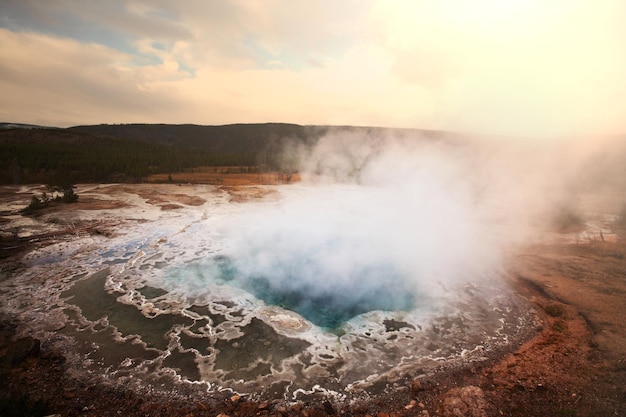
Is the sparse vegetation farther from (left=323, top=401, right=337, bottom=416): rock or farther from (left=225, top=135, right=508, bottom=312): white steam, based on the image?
(left=323, top=401, right=337, bottom=416): rock

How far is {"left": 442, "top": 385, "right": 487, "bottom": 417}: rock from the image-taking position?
159 inches

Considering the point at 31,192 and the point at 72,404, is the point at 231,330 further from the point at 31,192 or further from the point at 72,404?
the point at 31,192

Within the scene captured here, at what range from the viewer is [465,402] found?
166 inches

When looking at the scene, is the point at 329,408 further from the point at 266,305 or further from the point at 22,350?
the point at 22,350

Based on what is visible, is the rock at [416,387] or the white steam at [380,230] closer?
the rock at [416,387]

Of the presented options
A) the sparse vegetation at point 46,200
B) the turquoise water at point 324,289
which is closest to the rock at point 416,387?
the turquoise water at point 324,289

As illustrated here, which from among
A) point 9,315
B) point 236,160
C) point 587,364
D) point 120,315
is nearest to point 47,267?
point 9,315

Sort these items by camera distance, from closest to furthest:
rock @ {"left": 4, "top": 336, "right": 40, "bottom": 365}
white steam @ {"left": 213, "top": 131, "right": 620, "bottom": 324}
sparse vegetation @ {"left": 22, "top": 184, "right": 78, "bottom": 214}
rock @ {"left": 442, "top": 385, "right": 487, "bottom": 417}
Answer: rock @ {"left": 442, "top": 385, "right": 487, "bottom": 417}
rock @ {"left": 4, "top": 336, "right": 40, "bottom": 365}
white steam @ {"left": 213, "top": 131, "right": 620, "bottom": 324}
sparse vegetation @ {"left": 22, "top": 184, "right": 78, "bottom": 214}

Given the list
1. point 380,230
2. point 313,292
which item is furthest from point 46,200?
point 380,230

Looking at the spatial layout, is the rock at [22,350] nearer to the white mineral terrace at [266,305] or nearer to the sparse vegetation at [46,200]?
the white mineral terrace at [266,305]

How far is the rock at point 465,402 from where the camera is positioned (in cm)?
404

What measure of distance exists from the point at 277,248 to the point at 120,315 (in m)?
4.95

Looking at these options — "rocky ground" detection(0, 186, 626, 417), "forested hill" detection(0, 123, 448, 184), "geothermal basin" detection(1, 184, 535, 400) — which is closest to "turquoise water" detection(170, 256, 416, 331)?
"geothermal basin" detection(1, 184, 535, 400)

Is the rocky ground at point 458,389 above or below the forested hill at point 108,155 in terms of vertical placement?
below
